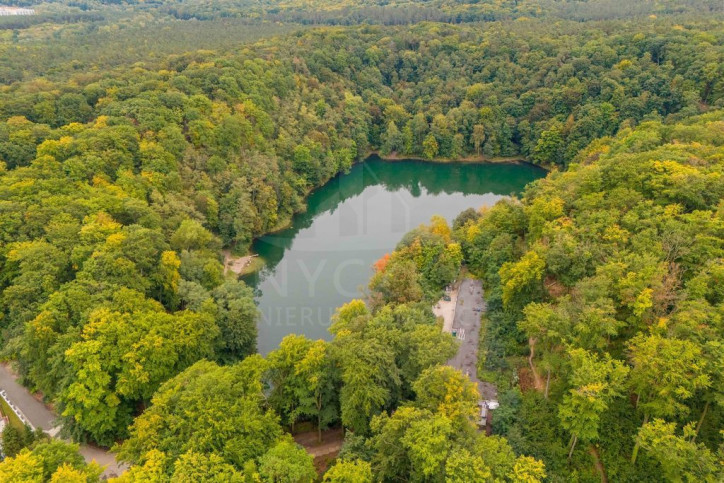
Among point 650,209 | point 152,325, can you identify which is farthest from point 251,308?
point 650,209

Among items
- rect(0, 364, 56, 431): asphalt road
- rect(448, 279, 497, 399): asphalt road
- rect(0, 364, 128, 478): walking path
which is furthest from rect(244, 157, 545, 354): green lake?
rect(0, 364, 56, 431): asphalt road

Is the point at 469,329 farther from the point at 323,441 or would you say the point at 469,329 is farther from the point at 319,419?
the point at 319,419

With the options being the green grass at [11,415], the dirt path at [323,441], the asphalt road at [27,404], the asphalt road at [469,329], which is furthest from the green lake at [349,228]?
the green grass at [11,415]

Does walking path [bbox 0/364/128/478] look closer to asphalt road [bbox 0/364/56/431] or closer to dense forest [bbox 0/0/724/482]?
asphalt road [bbox 0/364/56/431]

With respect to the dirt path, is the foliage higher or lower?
higher

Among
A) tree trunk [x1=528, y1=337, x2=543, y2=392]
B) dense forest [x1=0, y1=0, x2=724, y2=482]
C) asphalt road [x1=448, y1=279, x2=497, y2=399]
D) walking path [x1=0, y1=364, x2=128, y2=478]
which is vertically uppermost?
dense forest [x1=0, y1=0, x2=724, y2=482]

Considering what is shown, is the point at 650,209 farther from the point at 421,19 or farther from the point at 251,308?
the point at 421,19

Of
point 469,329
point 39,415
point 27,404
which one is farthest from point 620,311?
point 27,404
